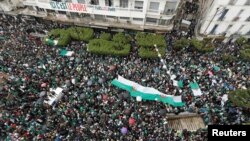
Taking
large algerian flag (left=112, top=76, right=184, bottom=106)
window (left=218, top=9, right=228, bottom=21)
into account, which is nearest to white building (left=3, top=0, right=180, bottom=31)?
window (left=218, top=9, right=228, bottom=21)

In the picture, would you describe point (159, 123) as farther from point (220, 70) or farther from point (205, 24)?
point (205, 24)

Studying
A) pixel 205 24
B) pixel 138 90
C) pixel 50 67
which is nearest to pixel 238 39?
pixel 205 24

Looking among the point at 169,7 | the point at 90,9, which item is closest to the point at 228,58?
the point at 169,7

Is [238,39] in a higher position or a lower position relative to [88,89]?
higher

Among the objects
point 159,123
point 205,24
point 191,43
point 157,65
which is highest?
point 205,24

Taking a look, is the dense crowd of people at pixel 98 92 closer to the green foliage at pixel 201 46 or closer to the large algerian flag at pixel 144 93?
the large algerian flag at pixel 144 93

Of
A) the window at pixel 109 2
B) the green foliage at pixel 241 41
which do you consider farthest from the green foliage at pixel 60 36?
the green foliage at pixel 241 41
